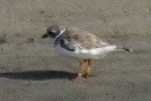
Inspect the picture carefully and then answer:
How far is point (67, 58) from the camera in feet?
41.8

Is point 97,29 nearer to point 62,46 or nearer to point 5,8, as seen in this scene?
point 5,8

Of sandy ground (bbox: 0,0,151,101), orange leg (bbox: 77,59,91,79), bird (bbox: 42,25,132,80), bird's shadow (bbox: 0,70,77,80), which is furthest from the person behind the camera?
orange leg (bbox: 77,59,91,79)

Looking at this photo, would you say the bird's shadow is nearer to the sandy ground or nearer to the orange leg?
the sandy ground

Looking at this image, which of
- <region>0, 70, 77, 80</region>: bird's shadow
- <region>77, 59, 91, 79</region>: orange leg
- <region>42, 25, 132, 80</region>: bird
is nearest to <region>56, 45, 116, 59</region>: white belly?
<region>42, 25, 132, 80</region>: bird

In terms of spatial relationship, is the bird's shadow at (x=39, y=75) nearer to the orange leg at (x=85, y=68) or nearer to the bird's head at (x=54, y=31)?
the orange leg at (x=85, y=68)

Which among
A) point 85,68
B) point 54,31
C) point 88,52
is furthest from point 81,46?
point 54,31

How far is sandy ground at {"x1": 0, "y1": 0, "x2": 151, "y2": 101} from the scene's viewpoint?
10914mm

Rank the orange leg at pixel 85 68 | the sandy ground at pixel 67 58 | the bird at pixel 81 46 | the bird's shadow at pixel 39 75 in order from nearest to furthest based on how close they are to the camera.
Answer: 1. the sandy ground at pixel 67 58
2. the bird at pixel 81 46
3. the bird's shadow at pixel 39 75
4. the orange leg at pixel 85 68

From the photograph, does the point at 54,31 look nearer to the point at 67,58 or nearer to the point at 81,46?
the point at 81,46

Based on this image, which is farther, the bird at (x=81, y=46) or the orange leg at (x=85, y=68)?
the orange leg at (x=85, y=68)

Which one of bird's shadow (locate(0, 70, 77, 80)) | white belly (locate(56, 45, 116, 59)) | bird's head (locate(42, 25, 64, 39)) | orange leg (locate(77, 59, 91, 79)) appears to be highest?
bird's head (locate(42, 25, 64, 39))

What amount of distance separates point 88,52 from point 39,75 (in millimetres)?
792

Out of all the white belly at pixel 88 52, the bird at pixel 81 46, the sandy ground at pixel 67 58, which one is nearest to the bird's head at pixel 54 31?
the bird at pixel 81 46

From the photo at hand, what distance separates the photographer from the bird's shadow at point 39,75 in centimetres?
1173
